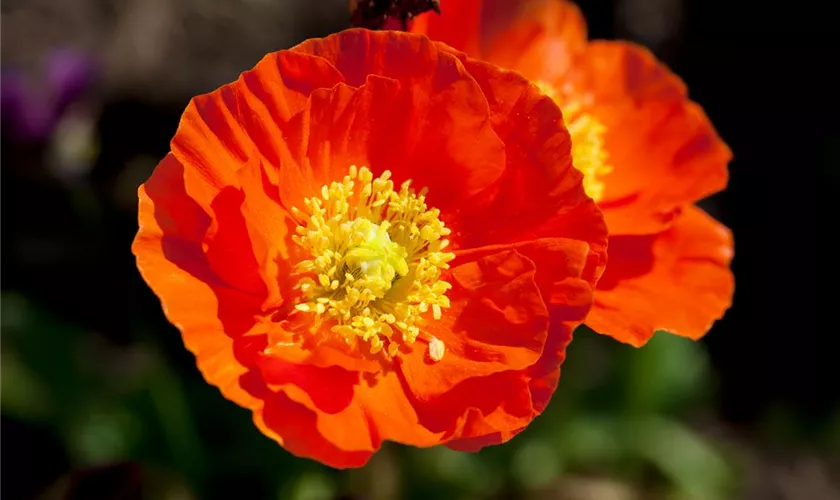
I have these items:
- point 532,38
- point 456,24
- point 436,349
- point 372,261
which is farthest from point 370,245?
point 532,38

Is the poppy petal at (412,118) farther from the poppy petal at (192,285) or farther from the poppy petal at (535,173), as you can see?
the poppy petal at (192,285)

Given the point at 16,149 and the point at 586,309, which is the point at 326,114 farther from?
the point at 16,149

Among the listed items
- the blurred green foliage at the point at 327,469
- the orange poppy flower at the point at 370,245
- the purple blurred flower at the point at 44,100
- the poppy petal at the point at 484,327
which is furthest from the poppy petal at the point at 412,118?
the purple blurred flower at the point at 44,100

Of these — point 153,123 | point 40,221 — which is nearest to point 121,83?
point 153,123

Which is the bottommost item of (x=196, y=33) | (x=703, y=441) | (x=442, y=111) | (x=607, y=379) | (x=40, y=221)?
(x=703, y=441)

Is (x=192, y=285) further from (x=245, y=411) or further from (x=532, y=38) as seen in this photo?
(x=245, y=411)

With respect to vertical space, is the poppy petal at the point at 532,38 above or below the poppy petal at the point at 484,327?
above
